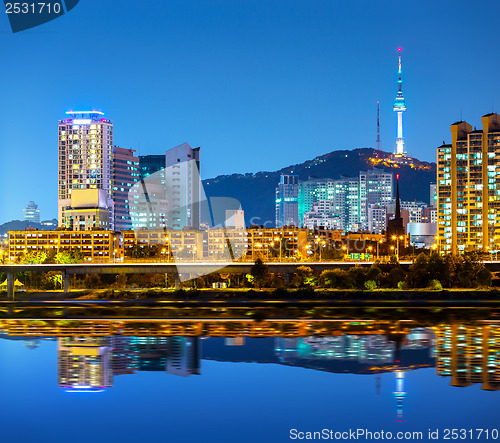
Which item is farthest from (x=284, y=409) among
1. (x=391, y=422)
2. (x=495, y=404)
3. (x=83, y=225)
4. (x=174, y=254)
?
(x=83, y=225)

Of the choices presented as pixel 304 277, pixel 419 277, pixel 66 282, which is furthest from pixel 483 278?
pixel 66 282

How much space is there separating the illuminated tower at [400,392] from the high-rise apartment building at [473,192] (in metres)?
122

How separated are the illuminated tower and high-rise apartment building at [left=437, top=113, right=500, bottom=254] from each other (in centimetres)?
12169

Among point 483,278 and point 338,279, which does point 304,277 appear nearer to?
point 338,279

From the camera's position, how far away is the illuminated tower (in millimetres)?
19789

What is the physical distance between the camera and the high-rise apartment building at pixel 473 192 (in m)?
143

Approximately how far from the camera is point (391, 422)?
18.8m

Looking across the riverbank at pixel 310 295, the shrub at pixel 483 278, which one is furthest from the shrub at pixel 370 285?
the shrub at pixel 483 278

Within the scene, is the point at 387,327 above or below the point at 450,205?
below

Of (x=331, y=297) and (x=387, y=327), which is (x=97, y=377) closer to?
(x=387, y=327)

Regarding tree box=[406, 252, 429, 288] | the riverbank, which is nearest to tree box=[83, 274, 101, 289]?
the riverbank

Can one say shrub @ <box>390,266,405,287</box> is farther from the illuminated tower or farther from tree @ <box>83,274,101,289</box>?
the illuminated tower

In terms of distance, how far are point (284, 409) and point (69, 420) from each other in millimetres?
6025

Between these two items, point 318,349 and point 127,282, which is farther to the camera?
point 127,282
